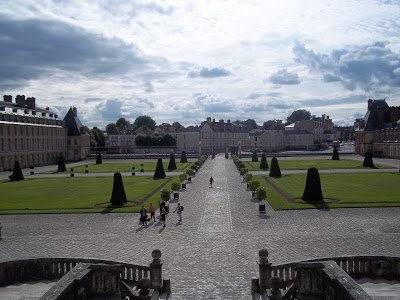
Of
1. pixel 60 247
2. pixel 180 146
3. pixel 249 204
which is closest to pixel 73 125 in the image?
pixel 180 146

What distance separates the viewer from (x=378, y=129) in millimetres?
96438

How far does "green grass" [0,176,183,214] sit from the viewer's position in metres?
31.2

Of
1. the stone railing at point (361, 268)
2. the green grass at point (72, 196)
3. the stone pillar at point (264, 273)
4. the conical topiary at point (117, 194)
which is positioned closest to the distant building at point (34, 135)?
the green grass at point (72, 196)

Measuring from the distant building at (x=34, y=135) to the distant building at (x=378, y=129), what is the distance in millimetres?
58573

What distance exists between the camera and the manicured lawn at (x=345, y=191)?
30859mm

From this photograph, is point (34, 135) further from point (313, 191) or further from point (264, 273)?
point (264, 273)

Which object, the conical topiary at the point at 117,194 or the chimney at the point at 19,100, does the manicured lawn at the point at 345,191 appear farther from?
the chimney at the point at 19,100

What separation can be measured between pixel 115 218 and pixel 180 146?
124 metres

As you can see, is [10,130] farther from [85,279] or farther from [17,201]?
[85,279]

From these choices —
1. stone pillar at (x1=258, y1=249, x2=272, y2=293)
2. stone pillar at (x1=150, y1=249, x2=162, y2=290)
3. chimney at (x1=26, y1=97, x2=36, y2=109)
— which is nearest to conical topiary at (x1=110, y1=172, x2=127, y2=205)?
stone pillar at (x1=150, y1=249, x2=162, y2=290)

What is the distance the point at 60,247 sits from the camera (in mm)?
20328

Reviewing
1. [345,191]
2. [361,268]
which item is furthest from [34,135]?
[361,268]

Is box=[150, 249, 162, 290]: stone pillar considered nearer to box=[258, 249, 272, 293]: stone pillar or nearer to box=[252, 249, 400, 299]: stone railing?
box=[258, 249, 272, 293]: stone pillar

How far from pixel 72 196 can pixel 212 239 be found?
19386mm
